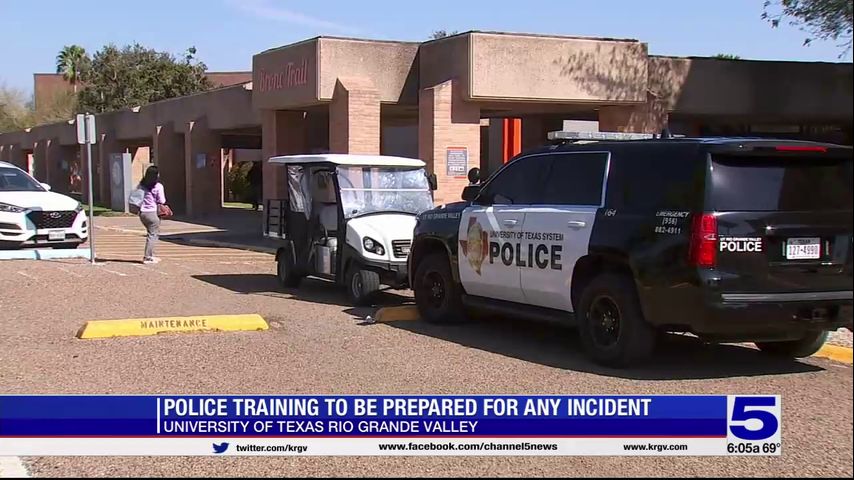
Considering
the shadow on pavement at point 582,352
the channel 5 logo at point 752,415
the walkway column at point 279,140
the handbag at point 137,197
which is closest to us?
the channel 5 logo at point 752,415

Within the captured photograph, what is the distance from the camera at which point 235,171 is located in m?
48.5

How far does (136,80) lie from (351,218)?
164 ft

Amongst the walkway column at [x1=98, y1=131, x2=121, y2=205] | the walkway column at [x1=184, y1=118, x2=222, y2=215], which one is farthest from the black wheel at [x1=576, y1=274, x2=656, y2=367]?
the walkway column at [x1=98, y1=131, x2=121, y2=205]

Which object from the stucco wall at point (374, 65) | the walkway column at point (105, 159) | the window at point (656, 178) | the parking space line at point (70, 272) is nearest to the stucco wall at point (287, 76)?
the stucco wall at point (374, 65)

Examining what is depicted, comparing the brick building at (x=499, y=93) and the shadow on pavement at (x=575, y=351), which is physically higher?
the brick building at (x=499, y=93)

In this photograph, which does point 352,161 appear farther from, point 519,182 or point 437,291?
point 519,182

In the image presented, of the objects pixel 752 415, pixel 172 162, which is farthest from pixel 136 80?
pixel 752 415

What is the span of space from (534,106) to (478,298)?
39.8ft

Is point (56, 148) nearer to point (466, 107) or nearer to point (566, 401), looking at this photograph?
point (466, 107)

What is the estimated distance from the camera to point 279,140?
23656 mm

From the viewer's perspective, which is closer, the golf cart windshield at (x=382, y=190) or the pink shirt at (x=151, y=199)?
the golf cart windshield at (x=382, y=190)

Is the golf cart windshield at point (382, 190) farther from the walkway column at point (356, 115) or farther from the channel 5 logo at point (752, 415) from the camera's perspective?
the channel 5 logo at point (752, 415)

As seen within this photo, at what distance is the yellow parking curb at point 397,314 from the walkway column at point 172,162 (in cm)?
2491

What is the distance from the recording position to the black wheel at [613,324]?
24.5ft
